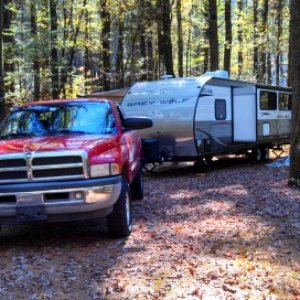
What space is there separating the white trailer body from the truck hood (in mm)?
7315

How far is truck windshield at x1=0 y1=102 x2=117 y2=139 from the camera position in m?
7.34

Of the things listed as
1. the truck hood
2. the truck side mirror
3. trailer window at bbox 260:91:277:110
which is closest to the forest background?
trailer window at bbox 260:91:277:110

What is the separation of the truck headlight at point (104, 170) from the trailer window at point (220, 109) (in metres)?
9.24

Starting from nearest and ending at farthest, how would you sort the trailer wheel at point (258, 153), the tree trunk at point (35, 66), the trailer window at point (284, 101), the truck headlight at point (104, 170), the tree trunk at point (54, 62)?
1. the truck headlight at point (104, 170)
2. the trailer wheel at point (258, 153)
3. the trailer window at point (284, 101)
4. the tree trunk at point (54, 62)
5. the tree trunk at point (35, 66)

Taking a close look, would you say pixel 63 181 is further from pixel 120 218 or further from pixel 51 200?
pixel 120 218

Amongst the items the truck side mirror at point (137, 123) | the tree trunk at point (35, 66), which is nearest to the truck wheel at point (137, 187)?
the truck side mirror at point (137, 123)

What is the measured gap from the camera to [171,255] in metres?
6.01

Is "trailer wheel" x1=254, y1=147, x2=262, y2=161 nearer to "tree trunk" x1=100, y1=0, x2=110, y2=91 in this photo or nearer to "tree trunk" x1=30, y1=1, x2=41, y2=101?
"tree trunk" x1=30, y1=1, x2=41, y2=101

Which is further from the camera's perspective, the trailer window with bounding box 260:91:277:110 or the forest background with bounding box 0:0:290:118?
the forest background with bounding box 0:0:290:118

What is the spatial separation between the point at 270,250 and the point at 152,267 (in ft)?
4.98

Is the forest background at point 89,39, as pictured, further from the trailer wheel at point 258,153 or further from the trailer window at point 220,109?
the trailer window at point 220,109

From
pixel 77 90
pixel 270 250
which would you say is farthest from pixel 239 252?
pixel 77 90

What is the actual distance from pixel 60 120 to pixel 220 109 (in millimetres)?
8581

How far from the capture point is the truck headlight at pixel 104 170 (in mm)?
6117
